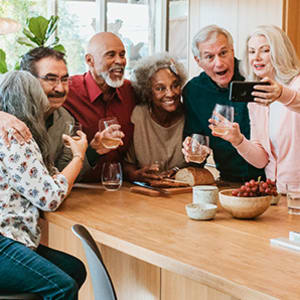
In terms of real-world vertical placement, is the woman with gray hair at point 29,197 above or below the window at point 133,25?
below

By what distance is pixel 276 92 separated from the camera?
2.35 m

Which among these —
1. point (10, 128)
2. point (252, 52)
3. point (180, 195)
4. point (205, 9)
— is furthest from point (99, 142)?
point (205, 9)

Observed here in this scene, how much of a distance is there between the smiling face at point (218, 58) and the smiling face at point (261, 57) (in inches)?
14.8

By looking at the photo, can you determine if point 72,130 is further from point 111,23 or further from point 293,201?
point 111,23

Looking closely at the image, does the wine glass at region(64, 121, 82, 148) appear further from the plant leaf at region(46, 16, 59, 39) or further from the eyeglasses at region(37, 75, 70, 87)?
the plant leaf at region(46, 16, 59, 39)

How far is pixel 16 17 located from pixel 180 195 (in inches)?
167

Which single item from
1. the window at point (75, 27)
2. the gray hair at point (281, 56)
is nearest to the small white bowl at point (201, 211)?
the gray hair at point (281, 56)

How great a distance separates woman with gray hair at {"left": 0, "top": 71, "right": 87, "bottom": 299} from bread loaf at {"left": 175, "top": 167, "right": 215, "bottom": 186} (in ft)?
2.03

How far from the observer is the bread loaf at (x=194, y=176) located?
2.80 metres

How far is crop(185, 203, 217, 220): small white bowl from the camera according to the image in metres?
2.06

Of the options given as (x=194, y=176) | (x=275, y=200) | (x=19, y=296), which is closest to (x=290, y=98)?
(x=275, y=200)

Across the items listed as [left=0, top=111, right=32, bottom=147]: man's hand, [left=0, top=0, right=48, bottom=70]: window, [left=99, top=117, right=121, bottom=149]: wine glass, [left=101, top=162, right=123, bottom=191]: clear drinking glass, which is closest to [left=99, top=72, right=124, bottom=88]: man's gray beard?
[left=99, top=117, right=121, bottom=149]: wine glass

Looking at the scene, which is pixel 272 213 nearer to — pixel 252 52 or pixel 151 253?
pixel 151 253

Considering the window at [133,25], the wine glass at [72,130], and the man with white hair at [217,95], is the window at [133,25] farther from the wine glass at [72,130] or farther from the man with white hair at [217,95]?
the wine glass at [72,130]
